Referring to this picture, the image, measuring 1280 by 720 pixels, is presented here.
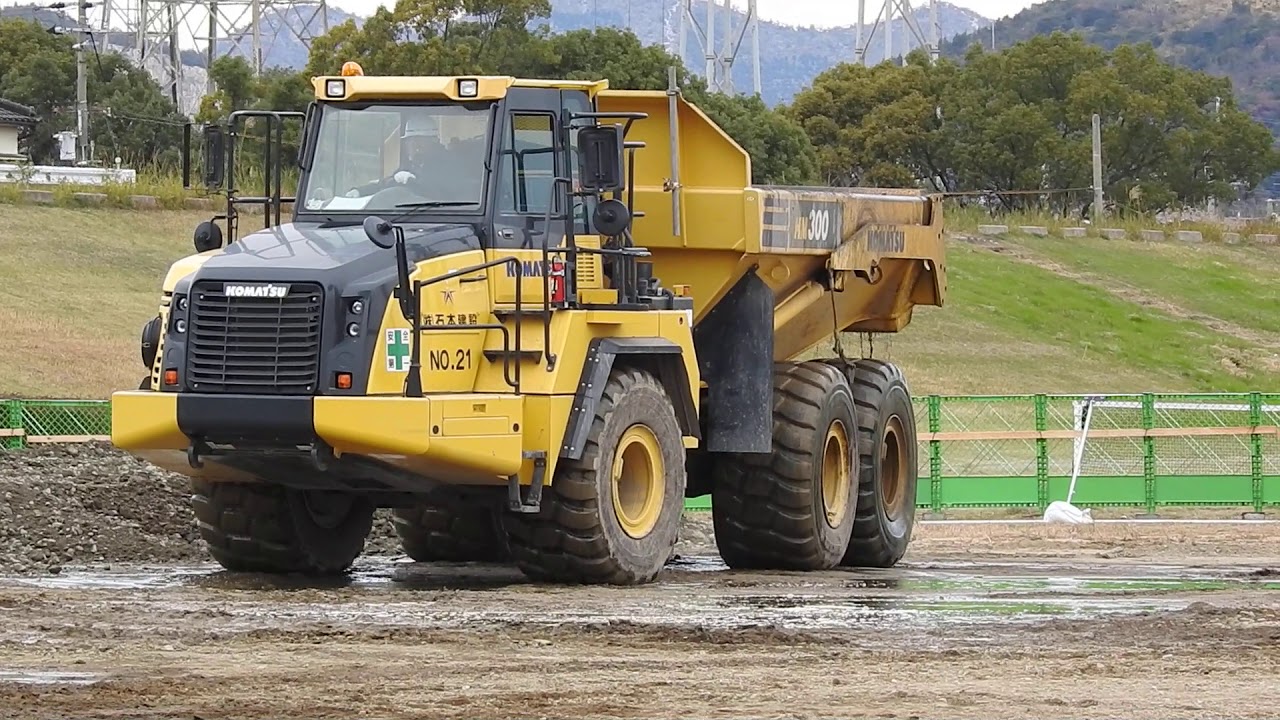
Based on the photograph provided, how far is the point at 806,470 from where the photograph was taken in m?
16.0

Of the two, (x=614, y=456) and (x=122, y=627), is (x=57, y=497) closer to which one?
(x=614, y=456)

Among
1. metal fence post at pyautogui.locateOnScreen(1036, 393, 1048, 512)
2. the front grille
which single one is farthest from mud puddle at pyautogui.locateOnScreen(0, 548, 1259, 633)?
metal fence post at pyautogui.locateOnScreen(1036, 393, 1048, 512)

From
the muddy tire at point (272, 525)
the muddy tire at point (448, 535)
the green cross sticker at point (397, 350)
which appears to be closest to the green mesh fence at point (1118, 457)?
the muddy tire at point (448, 535)

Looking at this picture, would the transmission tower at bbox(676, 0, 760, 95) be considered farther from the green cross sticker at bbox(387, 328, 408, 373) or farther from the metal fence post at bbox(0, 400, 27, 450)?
the green cross sticker at bbox(387, 328, 408, 373)

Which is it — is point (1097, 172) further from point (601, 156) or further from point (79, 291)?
point (601, 156)

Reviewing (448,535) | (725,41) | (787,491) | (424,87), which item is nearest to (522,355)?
(424,87)

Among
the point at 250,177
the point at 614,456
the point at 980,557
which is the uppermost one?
the point at 250,177

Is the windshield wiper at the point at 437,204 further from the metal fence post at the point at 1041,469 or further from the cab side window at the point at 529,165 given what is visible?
the metal fence post at the point at 1041,469

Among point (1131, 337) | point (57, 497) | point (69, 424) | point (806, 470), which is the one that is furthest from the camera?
point (1131, 337)

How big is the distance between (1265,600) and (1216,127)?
64.1 metres

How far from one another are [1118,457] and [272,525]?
11474 mm

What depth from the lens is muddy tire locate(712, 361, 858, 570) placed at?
16031 millimetres

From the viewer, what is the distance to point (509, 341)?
1354 cm

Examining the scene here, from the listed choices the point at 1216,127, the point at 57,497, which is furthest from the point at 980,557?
the point at 1216,127
